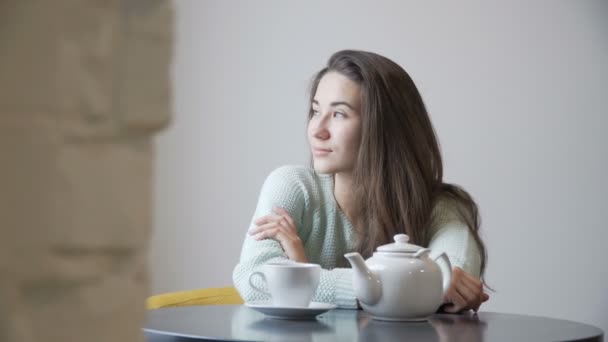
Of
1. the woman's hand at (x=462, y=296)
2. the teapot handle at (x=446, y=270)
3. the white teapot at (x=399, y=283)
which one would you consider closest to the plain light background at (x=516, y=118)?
the woman's hand at (x=462, y=296)

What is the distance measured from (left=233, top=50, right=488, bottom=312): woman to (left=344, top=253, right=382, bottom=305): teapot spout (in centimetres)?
49

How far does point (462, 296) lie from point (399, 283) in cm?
31

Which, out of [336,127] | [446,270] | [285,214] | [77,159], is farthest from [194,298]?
[77,159]

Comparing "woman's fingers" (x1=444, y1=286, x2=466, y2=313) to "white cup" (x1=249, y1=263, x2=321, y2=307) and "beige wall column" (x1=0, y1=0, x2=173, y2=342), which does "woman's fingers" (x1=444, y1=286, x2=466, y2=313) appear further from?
"beige wall column" (x1=0, y1=0, x2=173, y2=342)

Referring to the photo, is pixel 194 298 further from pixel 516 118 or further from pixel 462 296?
pixel 516 118

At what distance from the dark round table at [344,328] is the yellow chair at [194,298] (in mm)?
480

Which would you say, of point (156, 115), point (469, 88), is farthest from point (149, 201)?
point (469, 88)

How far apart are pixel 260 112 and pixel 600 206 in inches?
60.1

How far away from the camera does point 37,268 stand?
1.65ft

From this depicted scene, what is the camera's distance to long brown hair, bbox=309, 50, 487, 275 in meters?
2.24

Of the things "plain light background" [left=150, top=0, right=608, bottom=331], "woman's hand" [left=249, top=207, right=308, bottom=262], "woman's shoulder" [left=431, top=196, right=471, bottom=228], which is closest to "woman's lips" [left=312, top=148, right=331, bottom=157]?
"woman's hand" [left=249, top=207, right=308, bottom=262]

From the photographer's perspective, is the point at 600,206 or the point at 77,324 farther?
the point at 600,206

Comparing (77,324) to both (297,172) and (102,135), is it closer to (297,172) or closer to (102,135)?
(102,135)

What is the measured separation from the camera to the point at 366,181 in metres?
2.27
